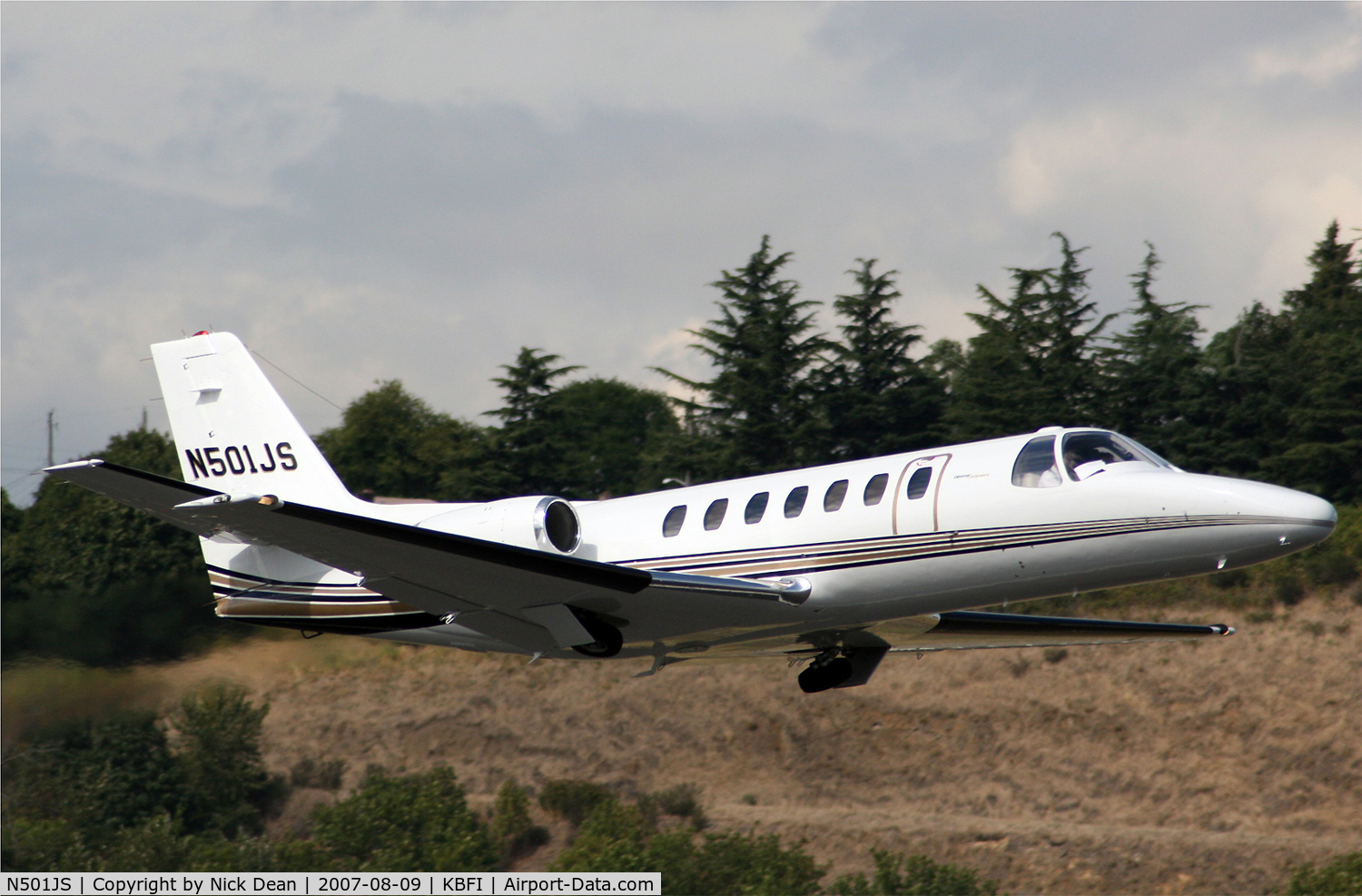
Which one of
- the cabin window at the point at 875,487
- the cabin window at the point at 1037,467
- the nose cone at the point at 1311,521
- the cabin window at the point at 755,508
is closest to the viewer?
the nose cone at the point at 1311,521

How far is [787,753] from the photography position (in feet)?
132

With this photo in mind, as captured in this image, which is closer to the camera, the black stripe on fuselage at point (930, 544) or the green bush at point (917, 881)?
the black stripe on fuselage at point (930, 544)

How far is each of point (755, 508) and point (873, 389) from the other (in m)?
36.1

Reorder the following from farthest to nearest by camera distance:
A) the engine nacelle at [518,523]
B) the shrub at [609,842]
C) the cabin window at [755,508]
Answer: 1. the shrub at [609,842]
2. the engine nacelle at [518,523]
3. the cabin window at [755,508]

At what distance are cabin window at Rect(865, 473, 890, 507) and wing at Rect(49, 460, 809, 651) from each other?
119 centimetres

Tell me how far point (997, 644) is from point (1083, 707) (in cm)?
2054

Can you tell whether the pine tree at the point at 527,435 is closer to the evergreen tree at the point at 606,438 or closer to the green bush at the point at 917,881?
the evergreen tree at the point at 606,438

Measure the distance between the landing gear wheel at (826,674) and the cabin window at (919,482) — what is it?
333 cm

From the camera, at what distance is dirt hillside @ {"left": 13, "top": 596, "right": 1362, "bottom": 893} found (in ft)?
112

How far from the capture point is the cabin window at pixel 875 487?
1498 cm

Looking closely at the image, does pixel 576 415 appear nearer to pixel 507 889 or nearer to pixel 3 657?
pixel 507 889

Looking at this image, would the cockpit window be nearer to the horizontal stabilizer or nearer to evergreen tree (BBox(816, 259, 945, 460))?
the horizontal stabilizer

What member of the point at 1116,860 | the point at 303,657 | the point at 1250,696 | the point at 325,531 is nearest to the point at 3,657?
the point at 303,657

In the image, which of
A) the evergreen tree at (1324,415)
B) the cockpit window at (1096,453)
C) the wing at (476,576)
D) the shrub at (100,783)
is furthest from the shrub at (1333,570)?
the shrub at (100,783)
